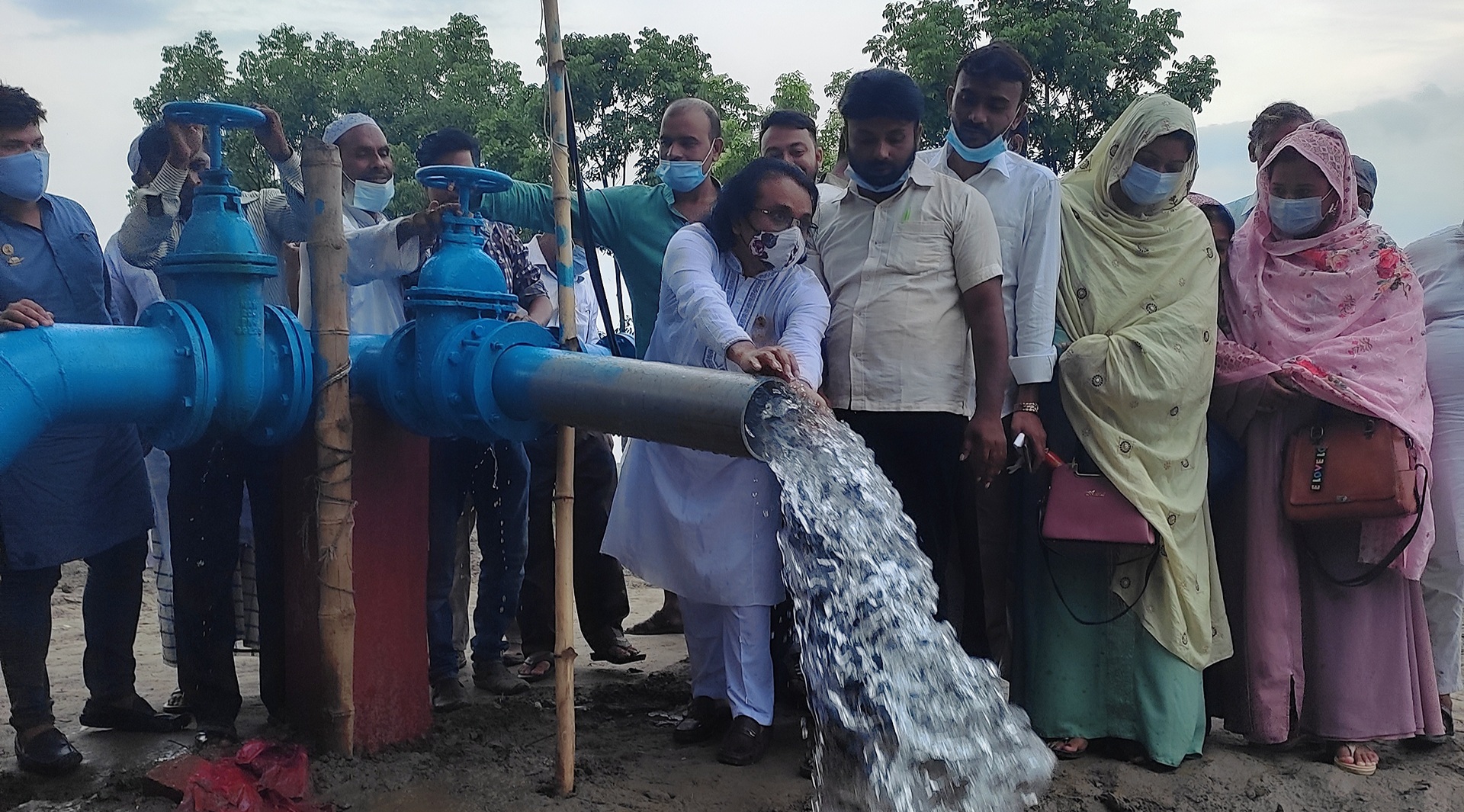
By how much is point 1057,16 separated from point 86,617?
11.0 meters

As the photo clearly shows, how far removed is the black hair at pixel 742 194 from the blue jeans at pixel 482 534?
0.99 m

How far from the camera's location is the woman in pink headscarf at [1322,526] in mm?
3309

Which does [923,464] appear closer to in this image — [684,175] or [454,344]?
[684,175]

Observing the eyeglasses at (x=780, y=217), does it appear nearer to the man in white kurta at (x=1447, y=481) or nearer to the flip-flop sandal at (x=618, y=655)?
the flip-flop sandal at (x=618, y=655)

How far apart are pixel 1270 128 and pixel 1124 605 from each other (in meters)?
1.85

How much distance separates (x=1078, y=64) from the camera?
39.3 ft

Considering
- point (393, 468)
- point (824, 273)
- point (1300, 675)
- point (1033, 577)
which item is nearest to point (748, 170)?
point (824, 273)

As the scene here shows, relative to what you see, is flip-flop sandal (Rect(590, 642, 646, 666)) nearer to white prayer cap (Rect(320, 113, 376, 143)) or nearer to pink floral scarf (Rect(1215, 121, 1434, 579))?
white prayer cap (Rect(320, 113, 376, 143))

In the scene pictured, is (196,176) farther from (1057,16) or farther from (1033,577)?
(1057,16)

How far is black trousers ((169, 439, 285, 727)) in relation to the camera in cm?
304

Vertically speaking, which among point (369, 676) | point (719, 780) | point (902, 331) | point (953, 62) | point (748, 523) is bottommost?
point (719, 780)

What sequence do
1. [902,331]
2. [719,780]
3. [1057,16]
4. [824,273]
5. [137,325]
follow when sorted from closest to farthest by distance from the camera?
1. [137,325]
2. [719,780]
3. [902,331]
4. [824,273]
5. [1057,16]

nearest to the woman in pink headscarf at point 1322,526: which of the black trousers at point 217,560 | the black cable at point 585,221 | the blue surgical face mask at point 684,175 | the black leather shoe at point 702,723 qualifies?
the black leather shoe at point 702,723

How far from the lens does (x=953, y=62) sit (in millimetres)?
12422
